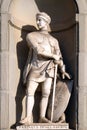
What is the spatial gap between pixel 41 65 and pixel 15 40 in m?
0.61

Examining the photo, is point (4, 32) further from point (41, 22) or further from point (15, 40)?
point (41, 22)

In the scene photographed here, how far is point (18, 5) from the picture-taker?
15727 millimetres

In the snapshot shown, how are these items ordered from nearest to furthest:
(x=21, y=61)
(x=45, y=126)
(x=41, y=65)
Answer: (x=45, y=126) < (x=41, y=65) < (x=21, y=61)

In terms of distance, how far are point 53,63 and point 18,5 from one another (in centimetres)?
114

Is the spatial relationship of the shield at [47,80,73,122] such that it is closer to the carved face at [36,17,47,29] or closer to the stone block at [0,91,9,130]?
the stone block at [0,91,9,130]

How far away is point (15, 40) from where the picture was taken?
51.2 ft

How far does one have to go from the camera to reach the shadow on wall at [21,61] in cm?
1551

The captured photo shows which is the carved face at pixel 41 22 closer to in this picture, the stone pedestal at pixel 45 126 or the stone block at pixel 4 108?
the stone block at pixel 4 108

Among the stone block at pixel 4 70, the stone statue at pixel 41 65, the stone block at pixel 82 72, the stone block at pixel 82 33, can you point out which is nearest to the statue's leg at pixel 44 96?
the stone statue at pixel 41 65

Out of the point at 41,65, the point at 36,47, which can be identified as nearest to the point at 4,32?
the point at 36,47

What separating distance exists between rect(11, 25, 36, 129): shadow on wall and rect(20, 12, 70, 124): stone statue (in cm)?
18

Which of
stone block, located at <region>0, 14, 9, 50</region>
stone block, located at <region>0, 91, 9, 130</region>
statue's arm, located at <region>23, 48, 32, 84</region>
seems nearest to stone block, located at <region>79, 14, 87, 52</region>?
statue's arm, located at <region>23, 48, 32, 84</region>

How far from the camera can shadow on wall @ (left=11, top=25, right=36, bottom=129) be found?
1551cm

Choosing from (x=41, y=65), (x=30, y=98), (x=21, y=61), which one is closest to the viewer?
(x=30, y=98)
